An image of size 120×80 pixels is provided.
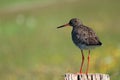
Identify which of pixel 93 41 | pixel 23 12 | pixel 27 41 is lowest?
pixel 93 41

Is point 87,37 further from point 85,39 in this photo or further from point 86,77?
point 86,77

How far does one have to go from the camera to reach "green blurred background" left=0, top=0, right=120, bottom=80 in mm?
19219

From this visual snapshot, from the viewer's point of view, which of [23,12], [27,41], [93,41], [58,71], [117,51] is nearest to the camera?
[93,41]

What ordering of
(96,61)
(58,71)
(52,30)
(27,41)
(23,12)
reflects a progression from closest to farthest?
(58,71)
(96,61)
(27,41)
(52,30)
(23,12)

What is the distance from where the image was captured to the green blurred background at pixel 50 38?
19.2m

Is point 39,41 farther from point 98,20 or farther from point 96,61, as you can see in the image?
point 96,61

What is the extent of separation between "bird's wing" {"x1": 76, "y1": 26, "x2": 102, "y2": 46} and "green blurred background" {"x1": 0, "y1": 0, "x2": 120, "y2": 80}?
1051 millimetres

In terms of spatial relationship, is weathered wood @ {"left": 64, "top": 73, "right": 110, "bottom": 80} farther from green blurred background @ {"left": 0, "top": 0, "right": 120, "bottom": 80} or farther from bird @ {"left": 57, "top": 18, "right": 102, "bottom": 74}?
green blurred background @ {"left": 0, "top": 0, "right": 120, "bottom": 80}

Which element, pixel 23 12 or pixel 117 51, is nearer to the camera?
pixel 117 51

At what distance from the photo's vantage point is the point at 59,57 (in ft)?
72.7

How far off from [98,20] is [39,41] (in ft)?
11.1

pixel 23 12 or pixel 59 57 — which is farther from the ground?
pixel 23 12

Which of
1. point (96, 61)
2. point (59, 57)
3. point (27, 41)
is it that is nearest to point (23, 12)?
point (27, 41)

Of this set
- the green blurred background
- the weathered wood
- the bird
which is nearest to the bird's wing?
the bird
